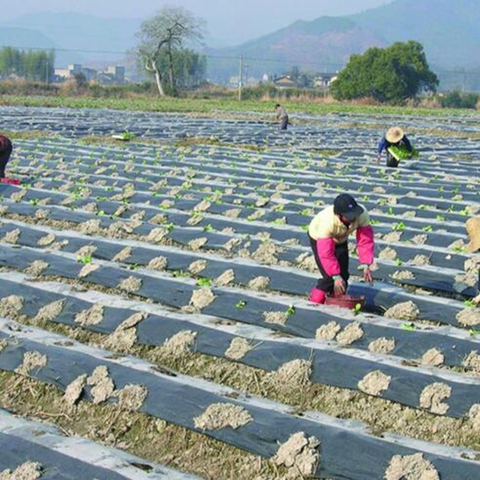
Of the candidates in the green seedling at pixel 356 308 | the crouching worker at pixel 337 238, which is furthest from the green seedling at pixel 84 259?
the green seedling at pixel 356 308

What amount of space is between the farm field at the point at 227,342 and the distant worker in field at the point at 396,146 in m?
2.34

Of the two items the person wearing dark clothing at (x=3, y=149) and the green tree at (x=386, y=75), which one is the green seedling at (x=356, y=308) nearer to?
the person wearing dark clothing at (x=3, y=149)

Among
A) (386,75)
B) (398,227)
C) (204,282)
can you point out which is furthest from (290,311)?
(386,75)

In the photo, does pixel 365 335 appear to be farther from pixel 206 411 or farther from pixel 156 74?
pixel 156 74

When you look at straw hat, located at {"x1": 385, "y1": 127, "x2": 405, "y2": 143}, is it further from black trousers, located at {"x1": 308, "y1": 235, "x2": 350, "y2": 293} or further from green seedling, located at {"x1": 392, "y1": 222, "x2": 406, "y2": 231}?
black trousers, located at {"x1": 308, "y1": 235, "x2": 350, "y2": 293}

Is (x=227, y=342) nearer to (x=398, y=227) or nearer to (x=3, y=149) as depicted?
(x=398, y=227)

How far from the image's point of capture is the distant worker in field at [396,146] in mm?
13078

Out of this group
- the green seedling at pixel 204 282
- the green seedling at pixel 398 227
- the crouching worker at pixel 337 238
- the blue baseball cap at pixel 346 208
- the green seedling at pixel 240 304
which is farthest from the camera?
the green seedling at pixel 398 227

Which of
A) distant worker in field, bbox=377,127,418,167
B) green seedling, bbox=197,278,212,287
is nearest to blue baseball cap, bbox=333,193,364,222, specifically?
green seedling, bbox=197,278,212,287

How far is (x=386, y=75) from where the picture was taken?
52.7 meters

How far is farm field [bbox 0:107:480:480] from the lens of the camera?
401 centimetres

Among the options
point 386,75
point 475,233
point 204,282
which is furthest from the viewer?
point 386,75

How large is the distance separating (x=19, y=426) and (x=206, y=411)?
0.99m

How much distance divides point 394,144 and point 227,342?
340 inches
